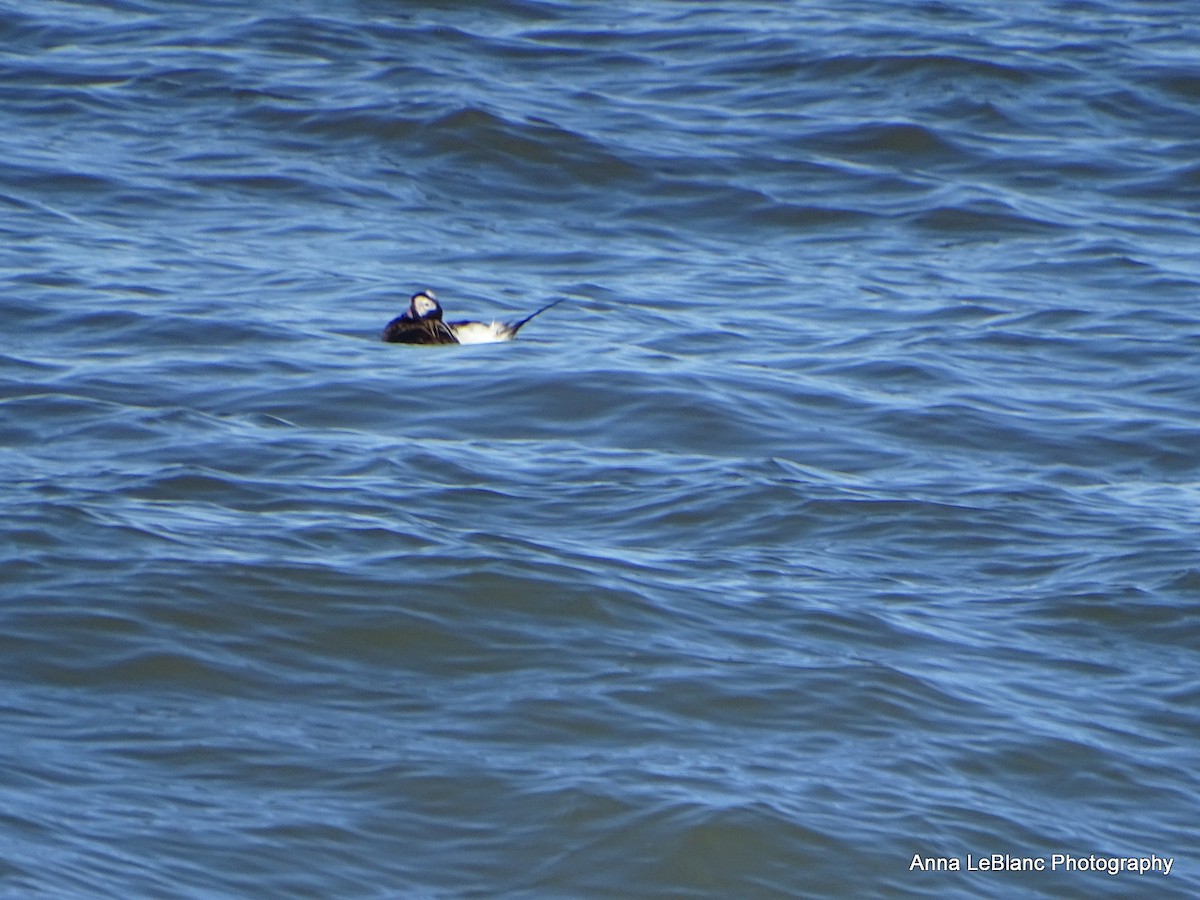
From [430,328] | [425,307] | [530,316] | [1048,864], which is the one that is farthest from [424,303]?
[1048,864]

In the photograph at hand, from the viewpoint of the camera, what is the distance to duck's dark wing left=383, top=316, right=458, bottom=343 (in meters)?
9.19

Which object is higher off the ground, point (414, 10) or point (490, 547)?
point (414, 10)

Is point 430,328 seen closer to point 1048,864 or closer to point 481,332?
point 481,332

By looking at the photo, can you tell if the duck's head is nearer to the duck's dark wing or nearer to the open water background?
the duck's dark wing

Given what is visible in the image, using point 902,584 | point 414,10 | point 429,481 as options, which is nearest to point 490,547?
point 429,481

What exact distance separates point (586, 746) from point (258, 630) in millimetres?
1160

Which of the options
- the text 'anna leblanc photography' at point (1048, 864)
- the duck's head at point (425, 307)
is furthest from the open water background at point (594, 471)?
the duck's head at point (425, 307)

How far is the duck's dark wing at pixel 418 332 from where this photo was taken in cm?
919

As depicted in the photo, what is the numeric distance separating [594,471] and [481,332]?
205 cm

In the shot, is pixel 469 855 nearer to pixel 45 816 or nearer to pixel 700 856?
pixel 700 856

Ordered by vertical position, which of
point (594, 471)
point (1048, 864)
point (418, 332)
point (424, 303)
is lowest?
point (1048, 864)

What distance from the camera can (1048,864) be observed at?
4.74 m

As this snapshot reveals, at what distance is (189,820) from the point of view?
15.3 feet

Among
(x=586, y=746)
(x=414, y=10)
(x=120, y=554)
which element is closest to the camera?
(x=586, y=746)
